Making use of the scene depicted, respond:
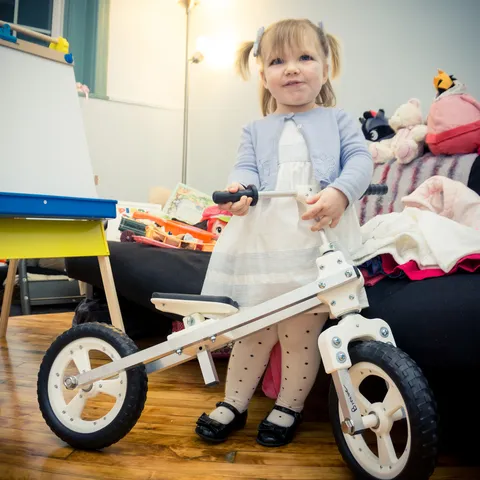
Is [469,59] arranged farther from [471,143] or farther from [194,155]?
[194,155]

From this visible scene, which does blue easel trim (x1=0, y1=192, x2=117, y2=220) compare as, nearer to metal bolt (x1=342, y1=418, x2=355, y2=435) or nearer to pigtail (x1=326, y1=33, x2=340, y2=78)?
pigtail (x1=326, y1=33, x2=340, y2=78)

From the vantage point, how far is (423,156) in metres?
1.56

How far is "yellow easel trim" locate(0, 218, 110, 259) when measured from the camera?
1003 millimetres

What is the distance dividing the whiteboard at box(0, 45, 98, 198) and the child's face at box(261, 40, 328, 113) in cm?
57

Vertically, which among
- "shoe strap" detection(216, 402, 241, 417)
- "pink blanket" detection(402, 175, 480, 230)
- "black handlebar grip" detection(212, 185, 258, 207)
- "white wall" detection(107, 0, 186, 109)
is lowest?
"shoe strap" detection(216, 402, 241, 417)

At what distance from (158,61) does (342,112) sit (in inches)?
92.5

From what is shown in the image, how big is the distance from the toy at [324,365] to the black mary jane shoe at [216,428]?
17 centimetres

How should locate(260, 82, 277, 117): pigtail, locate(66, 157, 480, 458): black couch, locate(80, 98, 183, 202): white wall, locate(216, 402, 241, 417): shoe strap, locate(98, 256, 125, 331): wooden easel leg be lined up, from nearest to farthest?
locate(66, 157, 480, 458): black couch, locate(216, 402, 241, 417): shoe strap, locate(260, 82, 277, 117): pigtail, locate(98, 256, 125, 331): wooden easel leg, locate(80, 98, 183, 202): white wall

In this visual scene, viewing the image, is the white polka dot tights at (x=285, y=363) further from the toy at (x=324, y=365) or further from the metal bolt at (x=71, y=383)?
the metal bolt at (x=71, y=383)

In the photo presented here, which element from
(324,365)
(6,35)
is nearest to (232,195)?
(324,365)

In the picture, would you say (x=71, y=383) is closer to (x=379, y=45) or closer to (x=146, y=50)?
(x=379, y=45)

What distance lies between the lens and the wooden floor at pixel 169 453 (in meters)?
0.80

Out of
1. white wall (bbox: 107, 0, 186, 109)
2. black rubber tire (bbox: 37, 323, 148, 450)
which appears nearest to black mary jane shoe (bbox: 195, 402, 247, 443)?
black rubber tire (bbox: 37, 323, 148, 450)

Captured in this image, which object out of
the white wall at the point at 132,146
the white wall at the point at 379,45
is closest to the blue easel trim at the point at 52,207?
the white wall at the point at 379,45
